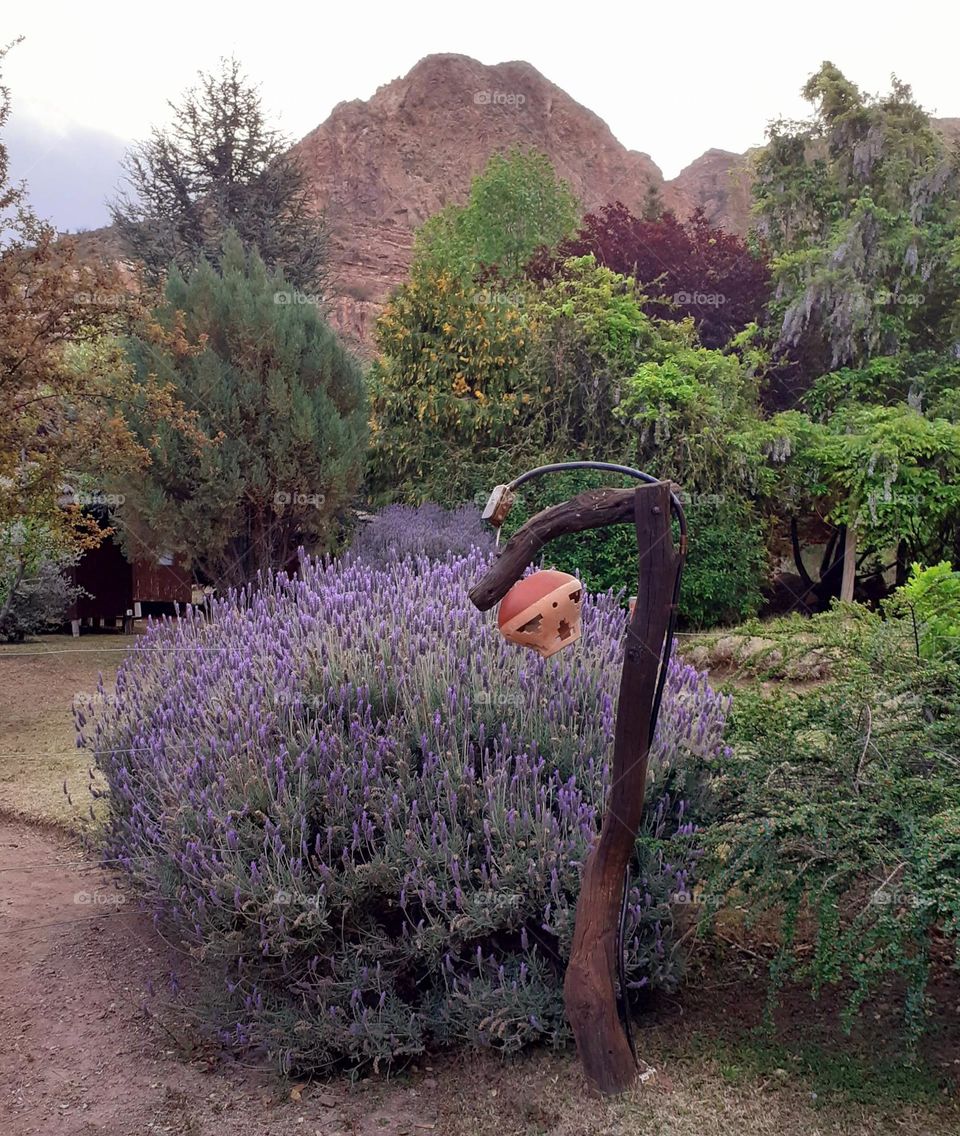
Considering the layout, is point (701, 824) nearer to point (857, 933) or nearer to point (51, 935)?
point (857, 933)

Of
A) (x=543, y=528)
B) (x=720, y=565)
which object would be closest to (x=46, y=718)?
(x=543, y=528)

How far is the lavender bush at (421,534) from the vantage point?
384 inches

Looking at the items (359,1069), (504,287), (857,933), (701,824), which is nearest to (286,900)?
(359,1069)

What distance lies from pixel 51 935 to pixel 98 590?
11449 mm

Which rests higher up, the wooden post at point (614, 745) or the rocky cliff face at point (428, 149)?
the rocky cliff face at point (428, 149)

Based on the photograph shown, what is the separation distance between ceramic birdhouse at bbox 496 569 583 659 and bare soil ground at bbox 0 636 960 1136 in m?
1.26

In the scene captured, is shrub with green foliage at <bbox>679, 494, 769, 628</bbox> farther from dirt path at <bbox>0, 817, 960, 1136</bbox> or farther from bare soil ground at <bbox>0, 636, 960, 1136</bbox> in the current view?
dirt path at <bbox>0, 817, 960, 1136</bbox>

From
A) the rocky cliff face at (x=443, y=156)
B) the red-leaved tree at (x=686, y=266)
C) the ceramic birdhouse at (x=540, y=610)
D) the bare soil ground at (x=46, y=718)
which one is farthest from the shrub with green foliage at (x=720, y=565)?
the rocky cliff face at (x=443, y=156)

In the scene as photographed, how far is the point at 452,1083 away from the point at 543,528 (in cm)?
169

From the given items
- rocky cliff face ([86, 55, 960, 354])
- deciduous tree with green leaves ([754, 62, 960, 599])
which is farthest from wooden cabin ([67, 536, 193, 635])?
rocky cliff face ([86, 55, 960, 354])

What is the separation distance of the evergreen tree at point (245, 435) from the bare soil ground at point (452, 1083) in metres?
7.56

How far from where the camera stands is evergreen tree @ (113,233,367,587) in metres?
10.8

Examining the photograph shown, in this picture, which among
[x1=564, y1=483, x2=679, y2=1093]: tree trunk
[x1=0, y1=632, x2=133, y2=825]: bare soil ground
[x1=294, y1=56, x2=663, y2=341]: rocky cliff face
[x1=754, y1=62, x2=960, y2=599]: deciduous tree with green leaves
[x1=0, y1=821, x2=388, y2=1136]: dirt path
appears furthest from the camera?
[x1=294, y1=56, x2=663, y2=341]: rocky cliff face

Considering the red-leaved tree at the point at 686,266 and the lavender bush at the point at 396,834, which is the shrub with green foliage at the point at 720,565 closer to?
the red-leaved tree at the point at 686,266
